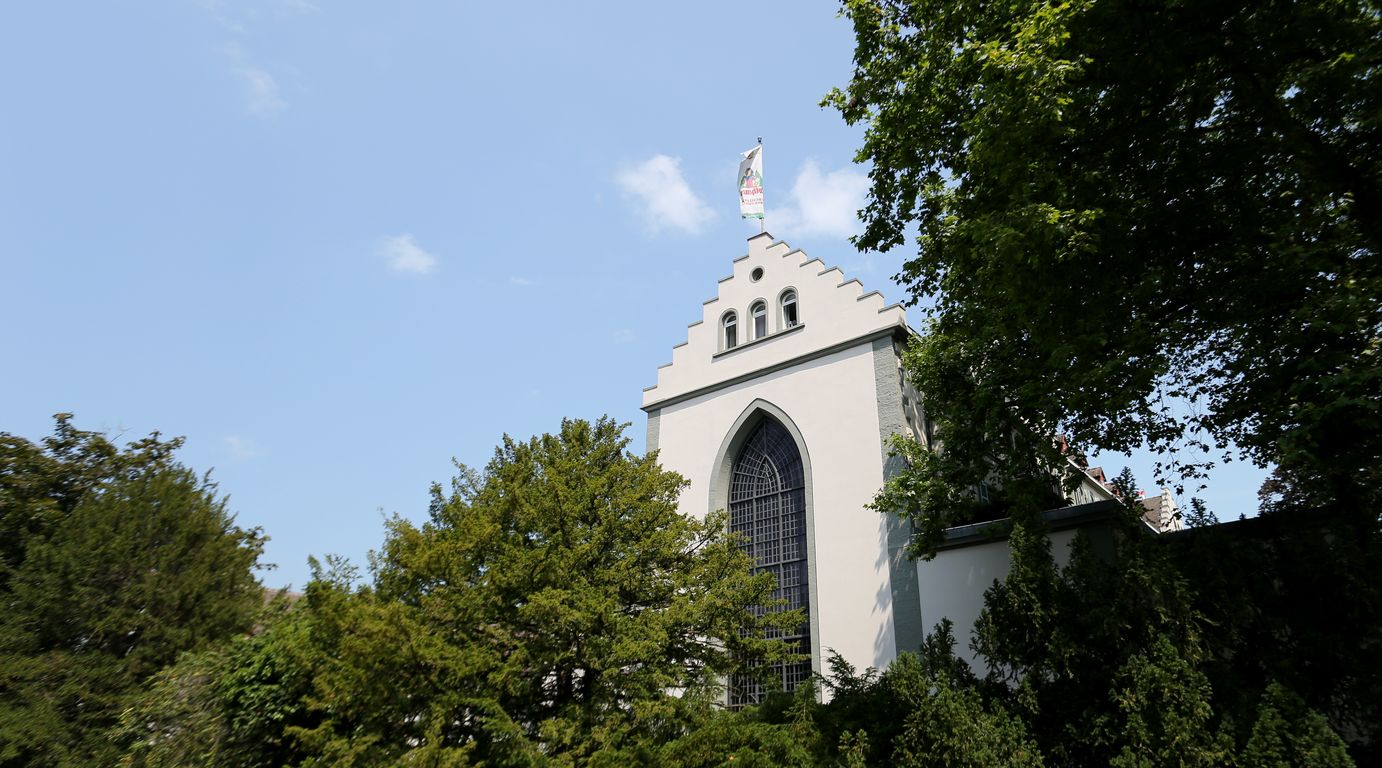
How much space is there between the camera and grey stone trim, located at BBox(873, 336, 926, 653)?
16.7 meters

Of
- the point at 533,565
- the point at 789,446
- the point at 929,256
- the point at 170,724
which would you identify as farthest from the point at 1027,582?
the point at 170,724

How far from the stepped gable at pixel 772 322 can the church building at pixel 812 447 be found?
4 centimetres

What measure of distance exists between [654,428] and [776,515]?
17.5 feet

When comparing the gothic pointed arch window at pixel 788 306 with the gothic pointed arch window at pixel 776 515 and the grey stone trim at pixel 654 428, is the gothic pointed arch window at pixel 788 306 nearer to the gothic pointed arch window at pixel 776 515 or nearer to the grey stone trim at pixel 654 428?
the gothic pointed arch window at pixel 776 515

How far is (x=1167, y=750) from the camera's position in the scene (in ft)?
30.3

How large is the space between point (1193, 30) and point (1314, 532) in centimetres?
691

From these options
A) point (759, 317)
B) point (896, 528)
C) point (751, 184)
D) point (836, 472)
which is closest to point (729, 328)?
point (759, 317)

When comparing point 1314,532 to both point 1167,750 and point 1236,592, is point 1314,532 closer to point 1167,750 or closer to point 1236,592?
point 1236,592

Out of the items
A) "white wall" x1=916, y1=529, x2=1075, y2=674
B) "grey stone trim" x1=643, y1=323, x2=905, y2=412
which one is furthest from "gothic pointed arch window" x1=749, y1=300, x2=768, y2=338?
"white wall" x1=916, y1=529, x2=1075, y2=674

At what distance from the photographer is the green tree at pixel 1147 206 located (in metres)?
9.81

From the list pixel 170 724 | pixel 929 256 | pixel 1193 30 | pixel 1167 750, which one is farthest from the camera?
pixel 170 724

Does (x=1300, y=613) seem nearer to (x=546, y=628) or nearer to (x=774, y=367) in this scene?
(x=546, y=628)

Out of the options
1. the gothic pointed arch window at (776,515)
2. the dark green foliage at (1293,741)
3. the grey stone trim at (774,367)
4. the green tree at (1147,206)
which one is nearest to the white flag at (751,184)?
the grey stone trim at (774,367)

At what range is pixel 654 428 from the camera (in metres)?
24.3
